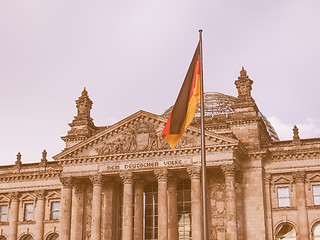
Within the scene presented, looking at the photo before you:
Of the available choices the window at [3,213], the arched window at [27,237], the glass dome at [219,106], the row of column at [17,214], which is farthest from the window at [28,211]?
the glass dome at [219,106]

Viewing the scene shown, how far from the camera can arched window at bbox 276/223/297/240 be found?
4719 centimetres

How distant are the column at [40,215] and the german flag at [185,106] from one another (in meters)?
34.9

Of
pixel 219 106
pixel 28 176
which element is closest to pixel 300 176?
pixel 219 106

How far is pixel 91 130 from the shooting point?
56.1m

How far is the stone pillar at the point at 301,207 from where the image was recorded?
151 feet

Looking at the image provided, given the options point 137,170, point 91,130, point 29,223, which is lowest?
point 29,223

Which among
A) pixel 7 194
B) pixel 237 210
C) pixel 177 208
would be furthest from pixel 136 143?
pixel 7 194

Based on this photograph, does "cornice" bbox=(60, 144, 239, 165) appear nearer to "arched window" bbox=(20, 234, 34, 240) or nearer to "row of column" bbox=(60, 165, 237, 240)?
"row of column" bbox=(60, 165, 237, 240)

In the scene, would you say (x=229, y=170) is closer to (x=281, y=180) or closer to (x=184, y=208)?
(x=281, y=180)

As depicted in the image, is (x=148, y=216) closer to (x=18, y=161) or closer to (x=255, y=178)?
(x=255, y=178)

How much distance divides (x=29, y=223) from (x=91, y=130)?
39.7ft

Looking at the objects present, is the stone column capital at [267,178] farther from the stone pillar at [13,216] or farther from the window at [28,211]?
the stone pillar at [13,216]

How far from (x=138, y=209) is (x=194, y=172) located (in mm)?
6659

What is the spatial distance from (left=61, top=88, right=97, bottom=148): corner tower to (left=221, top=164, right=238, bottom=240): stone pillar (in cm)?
1670
